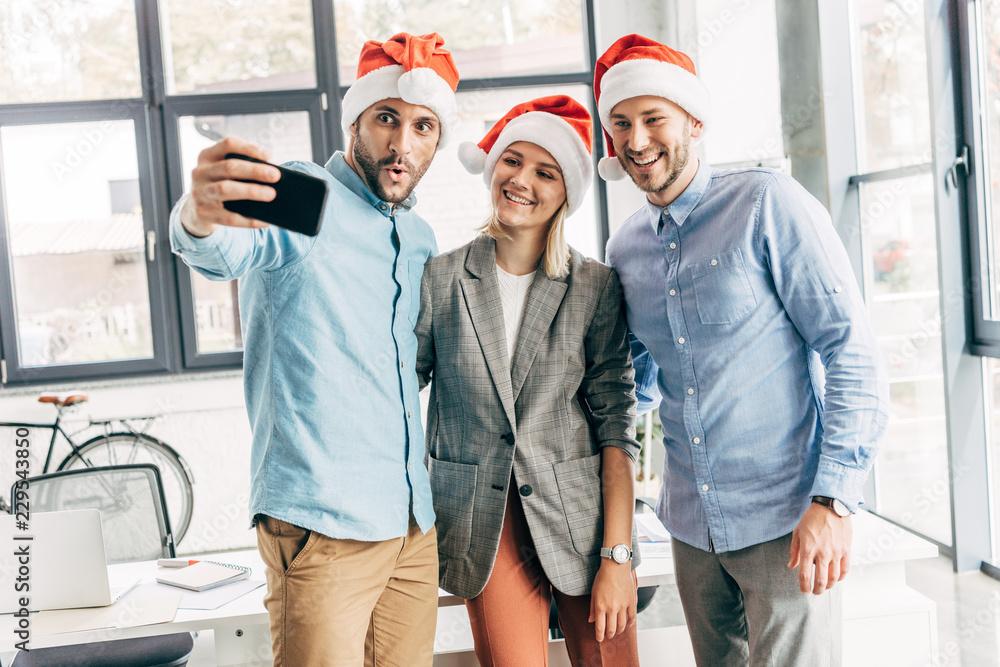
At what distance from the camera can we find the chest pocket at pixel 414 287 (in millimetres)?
1484

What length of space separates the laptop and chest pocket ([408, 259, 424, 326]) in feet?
2.86

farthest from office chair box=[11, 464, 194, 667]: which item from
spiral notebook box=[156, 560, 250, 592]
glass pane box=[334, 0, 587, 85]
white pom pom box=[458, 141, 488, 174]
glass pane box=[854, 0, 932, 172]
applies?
glass pane box=[854, 0, 932, 172]

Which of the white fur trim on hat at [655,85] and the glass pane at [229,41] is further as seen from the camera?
the glass pane at [229,41]

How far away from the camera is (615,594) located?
4.68ft

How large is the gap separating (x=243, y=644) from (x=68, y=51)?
395cm

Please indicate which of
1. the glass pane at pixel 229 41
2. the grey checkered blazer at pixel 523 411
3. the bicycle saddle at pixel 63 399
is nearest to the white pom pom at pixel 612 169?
the grey checkered blazer at pixel 523 411

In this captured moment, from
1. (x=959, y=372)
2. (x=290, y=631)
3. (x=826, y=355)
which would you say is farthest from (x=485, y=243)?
(x=959, y=372)

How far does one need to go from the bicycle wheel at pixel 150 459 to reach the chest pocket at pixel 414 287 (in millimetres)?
3231

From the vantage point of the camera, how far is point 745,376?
4.65ft

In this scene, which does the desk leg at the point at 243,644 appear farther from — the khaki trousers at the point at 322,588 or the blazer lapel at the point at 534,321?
the blazer lapel at the point at 534,321

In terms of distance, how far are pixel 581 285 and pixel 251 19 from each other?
373 centimetres

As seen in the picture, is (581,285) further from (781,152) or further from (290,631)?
(781,152)

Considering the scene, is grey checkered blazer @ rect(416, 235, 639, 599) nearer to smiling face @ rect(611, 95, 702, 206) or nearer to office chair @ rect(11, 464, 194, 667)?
smiling face @ rect(611, 95, 702, 206)

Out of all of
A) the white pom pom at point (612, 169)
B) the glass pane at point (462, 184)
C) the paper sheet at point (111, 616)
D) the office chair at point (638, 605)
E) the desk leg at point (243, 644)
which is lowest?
the office chair at point (638, 605)
